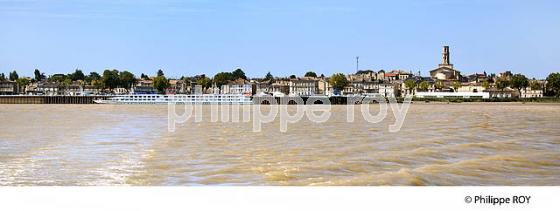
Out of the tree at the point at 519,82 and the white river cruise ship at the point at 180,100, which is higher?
the tree at the point at 519,82

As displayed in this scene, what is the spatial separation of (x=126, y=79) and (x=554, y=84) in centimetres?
3138

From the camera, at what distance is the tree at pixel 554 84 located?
29.9m

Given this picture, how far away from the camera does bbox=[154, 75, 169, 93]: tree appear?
5771 cm

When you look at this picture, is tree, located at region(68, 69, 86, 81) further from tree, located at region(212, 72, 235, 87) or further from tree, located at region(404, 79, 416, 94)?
tree, located at region(404, 79, 416, 94)

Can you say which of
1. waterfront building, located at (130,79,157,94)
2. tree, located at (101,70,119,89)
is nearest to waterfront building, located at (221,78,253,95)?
waterfront building, located at (130,79,157,94)

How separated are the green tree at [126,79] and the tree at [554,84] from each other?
Result: 2935cm

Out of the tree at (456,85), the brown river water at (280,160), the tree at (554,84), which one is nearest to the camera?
the brown river water at (280,160)

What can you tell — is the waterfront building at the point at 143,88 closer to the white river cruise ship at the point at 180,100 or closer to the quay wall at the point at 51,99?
the quay wall at the point at 51,99

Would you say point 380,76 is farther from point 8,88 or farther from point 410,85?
point 8,88

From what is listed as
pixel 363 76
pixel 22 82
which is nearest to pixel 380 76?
pixel 363 76

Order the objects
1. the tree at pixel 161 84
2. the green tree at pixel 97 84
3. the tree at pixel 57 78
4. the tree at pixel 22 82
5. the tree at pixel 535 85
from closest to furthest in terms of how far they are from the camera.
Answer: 1. the tree at pixel 535 85
2. the tree at pixel 22 82
3. the green tree at pixel 97 84
4. the tree at pixel 57 78
5. the tree at pixel 161 84

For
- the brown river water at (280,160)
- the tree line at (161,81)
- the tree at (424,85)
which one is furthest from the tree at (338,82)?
the brown river water at (280,160)

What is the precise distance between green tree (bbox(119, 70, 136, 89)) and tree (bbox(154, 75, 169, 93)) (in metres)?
A: 2.05
